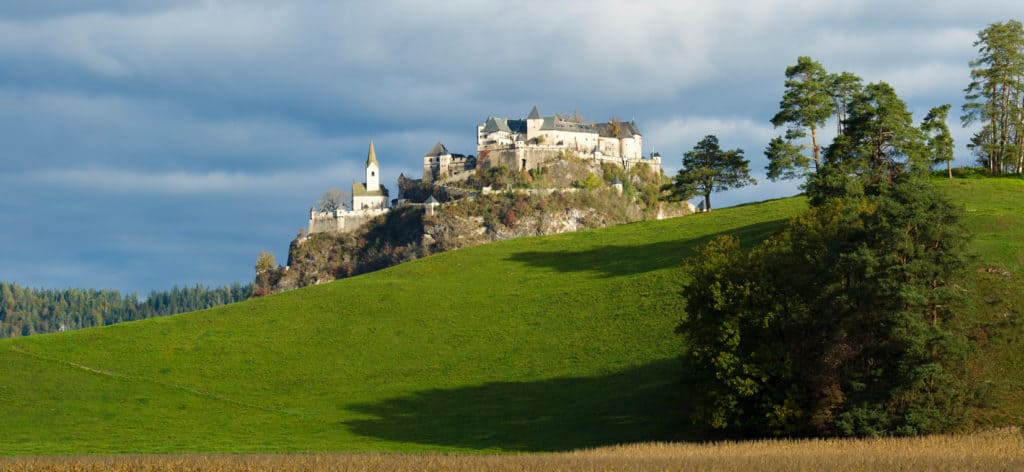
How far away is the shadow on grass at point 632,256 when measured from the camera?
3903 inches

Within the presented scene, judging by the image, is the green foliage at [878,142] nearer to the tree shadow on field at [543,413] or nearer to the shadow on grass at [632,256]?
the shadow on grass at [632,256]

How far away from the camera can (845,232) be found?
2354 inches

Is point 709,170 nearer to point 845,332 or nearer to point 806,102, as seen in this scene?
point 806,102

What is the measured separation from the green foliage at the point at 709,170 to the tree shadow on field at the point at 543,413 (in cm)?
6100

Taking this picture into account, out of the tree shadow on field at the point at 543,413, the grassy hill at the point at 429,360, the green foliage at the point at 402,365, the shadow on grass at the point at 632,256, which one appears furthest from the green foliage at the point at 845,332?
the shadow on grass at the point at 632,256

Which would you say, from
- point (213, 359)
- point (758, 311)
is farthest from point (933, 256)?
point (213, 359)

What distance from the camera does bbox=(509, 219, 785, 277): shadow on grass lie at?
9912 centimetres

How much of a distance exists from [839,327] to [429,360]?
116ft

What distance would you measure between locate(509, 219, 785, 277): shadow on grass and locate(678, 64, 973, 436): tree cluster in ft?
110

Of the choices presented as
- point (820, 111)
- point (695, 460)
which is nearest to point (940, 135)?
point (820, 111)

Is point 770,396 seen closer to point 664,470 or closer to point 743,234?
point 664,470

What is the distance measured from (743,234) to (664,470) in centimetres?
6436

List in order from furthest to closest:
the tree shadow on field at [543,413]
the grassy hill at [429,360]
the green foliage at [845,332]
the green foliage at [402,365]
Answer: the green foliage at [402,365], the grassy hill at [429,360], the tree shadow on field at [543,413], the green foliage at [845,332]

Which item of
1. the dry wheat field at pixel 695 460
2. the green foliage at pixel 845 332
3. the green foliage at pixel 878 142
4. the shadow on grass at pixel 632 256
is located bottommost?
the dry wheat field at pixel 695 460
